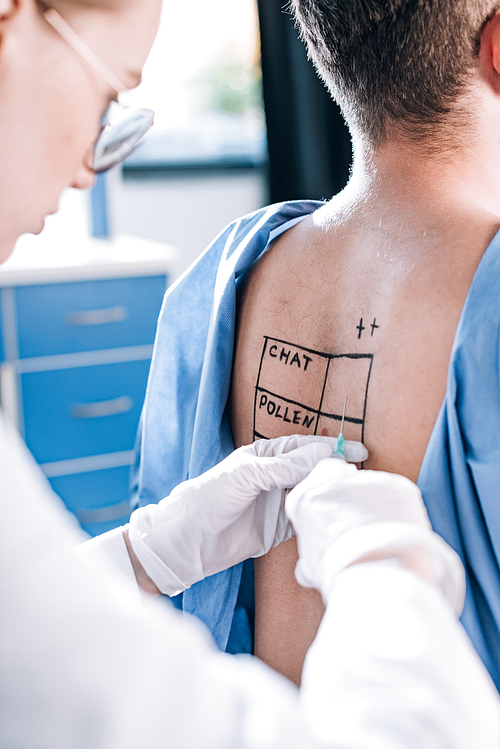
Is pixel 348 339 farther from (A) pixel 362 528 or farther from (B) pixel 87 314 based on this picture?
(B) pixel 87 314

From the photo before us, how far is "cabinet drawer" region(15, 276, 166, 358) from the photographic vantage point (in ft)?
6.75

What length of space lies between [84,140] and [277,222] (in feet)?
1.44

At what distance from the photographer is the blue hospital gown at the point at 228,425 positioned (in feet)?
2.23

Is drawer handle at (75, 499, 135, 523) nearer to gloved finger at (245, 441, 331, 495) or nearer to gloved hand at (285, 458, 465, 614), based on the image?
gloved finger at (245, 441, 331, 495)

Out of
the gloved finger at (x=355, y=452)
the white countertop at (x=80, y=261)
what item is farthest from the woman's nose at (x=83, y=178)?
the white countertop at (x=80, y=261)

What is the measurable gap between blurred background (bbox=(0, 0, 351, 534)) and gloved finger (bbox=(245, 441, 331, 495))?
142 centimetres

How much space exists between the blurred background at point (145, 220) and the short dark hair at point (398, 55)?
4.46 ft

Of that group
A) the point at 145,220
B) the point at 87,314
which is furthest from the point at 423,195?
the point at 145,220

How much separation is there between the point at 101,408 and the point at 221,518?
1.40m

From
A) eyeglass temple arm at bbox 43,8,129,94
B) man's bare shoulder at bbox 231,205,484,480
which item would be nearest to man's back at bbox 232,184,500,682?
man's bare shoulder at bbox 231,205,484,480

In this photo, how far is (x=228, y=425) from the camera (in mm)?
1017

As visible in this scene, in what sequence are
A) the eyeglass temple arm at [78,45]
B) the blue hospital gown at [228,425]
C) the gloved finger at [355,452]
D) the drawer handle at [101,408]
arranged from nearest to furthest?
the eyeglass temple arm at [78,45], the blue hospital gown at [228,425], the gloved finger at [355,452], the drawer handle at [101,408]

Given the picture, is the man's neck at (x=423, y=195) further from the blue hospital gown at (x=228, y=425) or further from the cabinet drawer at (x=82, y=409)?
the cabinet drawer at (x=82, y=409)

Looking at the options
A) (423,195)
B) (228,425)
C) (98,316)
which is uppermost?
(423,195)
